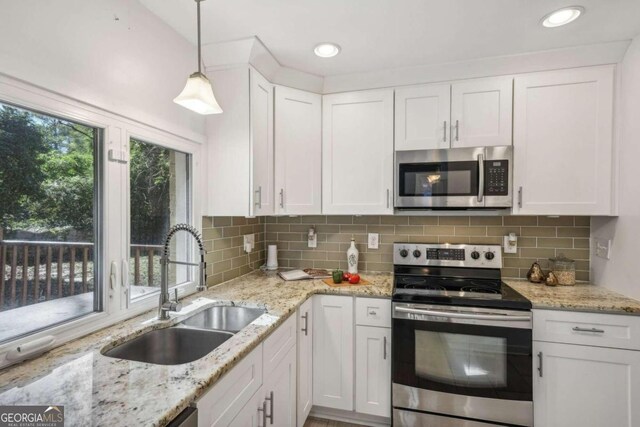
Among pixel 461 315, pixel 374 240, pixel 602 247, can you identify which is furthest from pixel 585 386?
pixel 374 240

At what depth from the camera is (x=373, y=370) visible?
2000 mm

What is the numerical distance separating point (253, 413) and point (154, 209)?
1.14 meters

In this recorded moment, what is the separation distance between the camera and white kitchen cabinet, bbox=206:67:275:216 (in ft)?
6.35

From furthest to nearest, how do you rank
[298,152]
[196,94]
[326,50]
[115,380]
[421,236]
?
[421,236], [298,152], [326,50], [196,94], [115,380]

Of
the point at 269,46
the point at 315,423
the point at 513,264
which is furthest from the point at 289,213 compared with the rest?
the point at 513,264

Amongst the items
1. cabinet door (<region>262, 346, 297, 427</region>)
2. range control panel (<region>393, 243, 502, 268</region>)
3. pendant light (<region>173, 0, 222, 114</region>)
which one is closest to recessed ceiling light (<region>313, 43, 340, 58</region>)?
pendant light (<region>173, 0, 222, 114</region>)

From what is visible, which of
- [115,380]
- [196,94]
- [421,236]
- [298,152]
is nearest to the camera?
[115,380]

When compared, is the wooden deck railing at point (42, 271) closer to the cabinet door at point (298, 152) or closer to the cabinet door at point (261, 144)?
the cabinet door at point (261, 144)

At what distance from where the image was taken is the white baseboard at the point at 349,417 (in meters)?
2.05

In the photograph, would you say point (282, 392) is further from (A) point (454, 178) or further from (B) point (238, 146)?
(A) point (454, 178)

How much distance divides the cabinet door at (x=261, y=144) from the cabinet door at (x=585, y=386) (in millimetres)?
1824

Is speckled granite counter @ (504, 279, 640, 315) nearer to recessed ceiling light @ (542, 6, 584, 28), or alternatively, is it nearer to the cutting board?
the cutting board

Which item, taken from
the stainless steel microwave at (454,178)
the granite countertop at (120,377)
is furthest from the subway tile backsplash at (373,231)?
the granite countertop at (120,377)

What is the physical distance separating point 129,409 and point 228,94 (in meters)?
1.70
